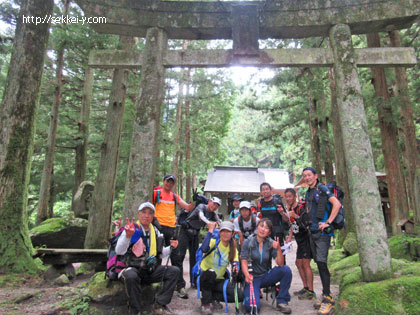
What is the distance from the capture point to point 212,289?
151 inches

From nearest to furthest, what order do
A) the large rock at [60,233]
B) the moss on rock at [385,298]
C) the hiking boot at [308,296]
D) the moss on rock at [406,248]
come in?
the moss on rock at [385,298] → the hiking boot at [308,296] → the moss on rock at [406,248] → the large rock at [60,233]

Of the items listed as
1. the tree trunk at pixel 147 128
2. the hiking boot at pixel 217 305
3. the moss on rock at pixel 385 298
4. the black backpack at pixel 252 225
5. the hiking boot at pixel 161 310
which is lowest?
the hiking boot at pixel 217 305

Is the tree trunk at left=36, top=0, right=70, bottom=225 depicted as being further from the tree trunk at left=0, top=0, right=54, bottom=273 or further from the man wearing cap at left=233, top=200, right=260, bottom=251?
the man wearing cap at left=233, top=200, right=260, bottom=251

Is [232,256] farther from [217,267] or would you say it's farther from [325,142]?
[325,142]

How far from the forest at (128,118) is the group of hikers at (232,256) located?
78cm

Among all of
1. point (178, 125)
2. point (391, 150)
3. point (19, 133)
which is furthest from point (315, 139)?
point (19, 133)

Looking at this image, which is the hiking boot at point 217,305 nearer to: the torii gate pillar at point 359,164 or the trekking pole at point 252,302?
the trekking pole at point 252,302

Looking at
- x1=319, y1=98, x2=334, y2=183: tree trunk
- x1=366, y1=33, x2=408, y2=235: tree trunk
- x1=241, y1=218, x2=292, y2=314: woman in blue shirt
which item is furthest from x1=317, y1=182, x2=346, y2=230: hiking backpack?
x1=319, y1=98, x2=334, y2=183: tree trunk

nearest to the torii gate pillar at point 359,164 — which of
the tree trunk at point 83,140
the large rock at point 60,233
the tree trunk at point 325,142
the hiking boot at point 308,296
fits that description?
the hiking boot at point 308,296

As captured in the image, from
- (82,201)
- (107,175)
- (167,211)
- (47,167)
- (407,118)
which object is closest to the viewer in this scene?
(167,211)

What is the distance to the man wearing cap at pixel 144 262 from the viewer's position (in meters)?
3.34

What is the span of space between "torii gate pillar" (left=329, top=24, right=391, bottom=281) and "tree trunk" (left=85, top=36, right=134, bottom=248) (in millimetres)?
5309

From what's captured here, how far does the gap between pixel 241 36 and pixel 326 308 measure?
14.6 ft

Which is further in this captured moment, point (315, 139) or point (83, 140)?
point (315, 139)
